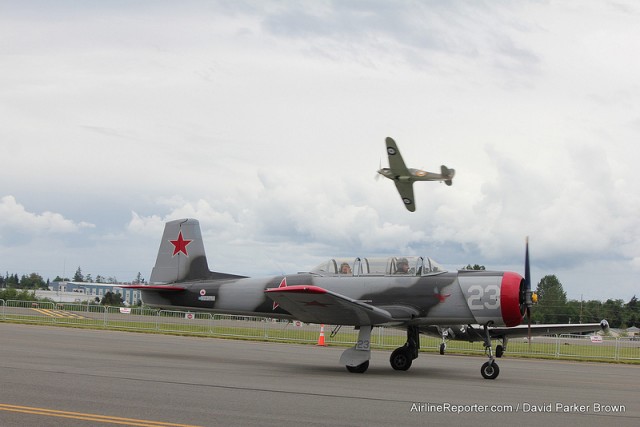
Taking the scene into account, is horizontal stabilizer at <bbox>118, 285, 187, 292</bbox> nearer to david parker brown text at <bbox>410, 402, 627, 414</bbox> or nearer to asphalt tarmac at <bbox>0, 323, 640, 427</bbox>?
asphalt tarmac at <bbox>0, 323, 640, 427</bbox>

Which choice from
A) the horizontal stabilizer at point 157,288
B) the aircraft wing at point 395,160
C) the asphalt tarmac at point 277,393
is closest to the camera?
the asphalt tarmac at point 277,393

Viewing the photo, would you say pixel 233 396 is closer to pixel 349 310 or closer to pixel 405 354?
pixel 349 310

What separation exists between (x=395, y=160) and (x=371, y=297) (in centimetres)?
1624

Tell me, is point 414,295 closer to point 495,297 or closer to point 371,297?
point 371,297

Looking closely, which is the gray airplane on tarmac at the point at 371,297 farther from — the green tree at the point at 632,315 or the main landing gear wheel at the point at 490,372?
the green tree at the point at 632,315

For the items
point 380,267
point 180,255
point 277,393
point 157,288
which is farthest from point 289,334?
point 277,393

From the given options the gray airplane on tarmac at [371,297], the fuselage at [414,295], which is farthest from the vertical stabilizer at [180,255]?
the fuselage at [414,295]

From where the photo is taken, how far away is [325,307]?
647 inches

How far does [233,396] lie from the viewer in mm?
10820

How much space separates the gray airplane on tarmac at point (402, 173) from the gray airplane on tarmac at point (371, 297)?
44.9ft

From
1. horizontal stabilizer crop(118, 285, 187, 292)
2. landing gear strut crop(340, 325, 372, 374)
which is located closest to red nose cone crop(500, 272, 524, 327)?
landing gear strut crop(340, 325, 372, 374)

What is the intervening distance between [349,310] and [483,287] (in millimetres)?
2933

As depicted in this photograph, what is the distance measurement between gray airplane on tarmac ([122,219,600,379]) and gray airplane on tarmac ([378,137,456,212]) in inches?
539

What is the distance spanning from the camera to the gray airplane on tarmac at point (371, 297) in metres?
16.0
